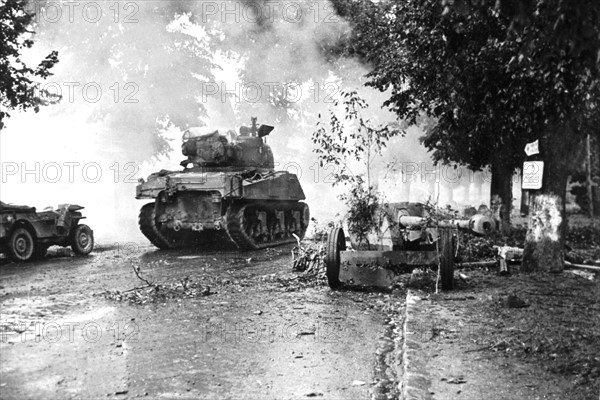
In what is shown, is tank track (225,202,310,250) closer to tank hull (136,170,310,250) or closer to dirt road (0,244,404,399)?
tank hull (136,170,310,250)

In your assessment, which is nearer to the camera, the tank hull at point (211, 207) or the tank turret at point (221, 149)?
the tank hull at point (211, 207)

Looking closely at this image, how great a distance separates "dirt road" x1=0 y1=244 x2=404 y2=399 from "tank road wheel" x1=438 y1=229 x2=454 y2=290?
28.6 inches

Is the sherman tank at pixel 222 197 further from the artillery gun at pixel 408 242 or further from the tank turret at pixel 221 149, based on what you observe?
the artillery gun at pixel 408 242

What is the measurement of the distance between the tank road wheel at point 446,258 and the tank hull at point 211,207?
18.3 feet

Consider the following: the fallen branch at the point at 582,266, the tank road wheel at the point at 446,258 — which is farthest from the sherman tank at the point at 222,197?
the fallen branch at the point at 582,266

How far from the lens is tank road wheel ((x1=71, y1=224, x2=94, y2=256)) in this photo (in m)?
13.9

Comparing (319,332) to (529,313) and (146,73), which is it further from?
(146,73)

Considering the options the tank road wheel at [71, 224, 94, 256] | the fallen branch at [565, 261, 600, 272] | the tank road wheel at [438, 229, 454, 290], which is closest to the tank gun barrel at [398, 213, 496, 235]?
the tank road wheel at [438, 229, 454, 290]

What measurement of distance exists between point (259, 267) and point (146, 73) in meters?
19.5

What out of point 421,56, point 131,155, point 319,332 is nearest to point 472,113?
point 421,56

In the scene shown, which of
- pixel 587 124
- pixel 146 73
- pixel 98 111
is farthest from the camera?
pixel 98 111

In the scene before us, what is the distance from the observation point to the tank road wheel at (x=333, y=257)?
8492 mm

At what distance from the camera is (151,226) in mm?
14703

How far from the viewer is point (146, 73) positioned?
28562 mm
